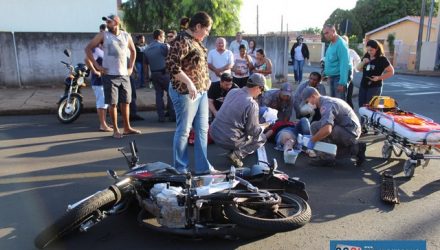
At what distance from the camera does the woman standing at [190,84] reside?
415 cm

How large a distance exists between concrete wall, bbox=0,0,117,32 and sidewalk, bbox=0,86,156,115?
7.86 m

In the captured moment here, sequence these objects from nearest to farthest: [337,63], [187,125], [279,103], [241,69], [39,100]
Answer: [187,125]
[279,103]
[337,63]
[241,69]
[39,100]

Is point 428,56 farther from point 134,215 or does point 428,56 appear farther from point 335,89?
point 134,215

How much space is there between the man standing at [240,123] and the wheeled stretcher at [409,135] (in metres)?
1.66

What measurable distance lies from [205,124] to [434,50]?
2529cm

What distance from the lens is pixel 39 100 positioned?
9.89 m

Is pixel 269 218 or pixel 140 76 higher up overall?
pixel 140 76

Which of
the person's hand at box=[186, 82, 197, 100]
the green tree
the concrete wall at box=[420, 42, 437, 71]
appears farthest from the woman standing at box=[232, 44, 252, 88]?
the green tree

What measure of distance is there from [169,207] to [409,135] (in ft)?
10.3

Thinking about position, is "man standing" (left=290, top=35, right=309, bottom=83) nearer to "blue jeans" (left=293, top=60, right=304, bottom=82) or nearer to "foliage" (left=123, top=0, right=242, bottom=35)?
"blue jeans" (left=293, top=60, right=304, bottom=82)

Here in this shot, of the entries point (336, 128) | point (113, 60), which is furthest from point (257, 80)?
point (113, 60)

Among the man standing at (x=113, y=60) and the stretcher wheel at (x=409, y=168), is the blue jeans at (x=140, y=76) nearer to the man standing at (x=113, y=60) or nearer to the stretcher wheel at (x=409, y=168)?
the man standing at (x=113, y=60)

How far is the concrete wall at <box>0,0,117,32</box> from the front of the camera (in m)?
18.0

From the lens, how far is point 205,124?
460cm
